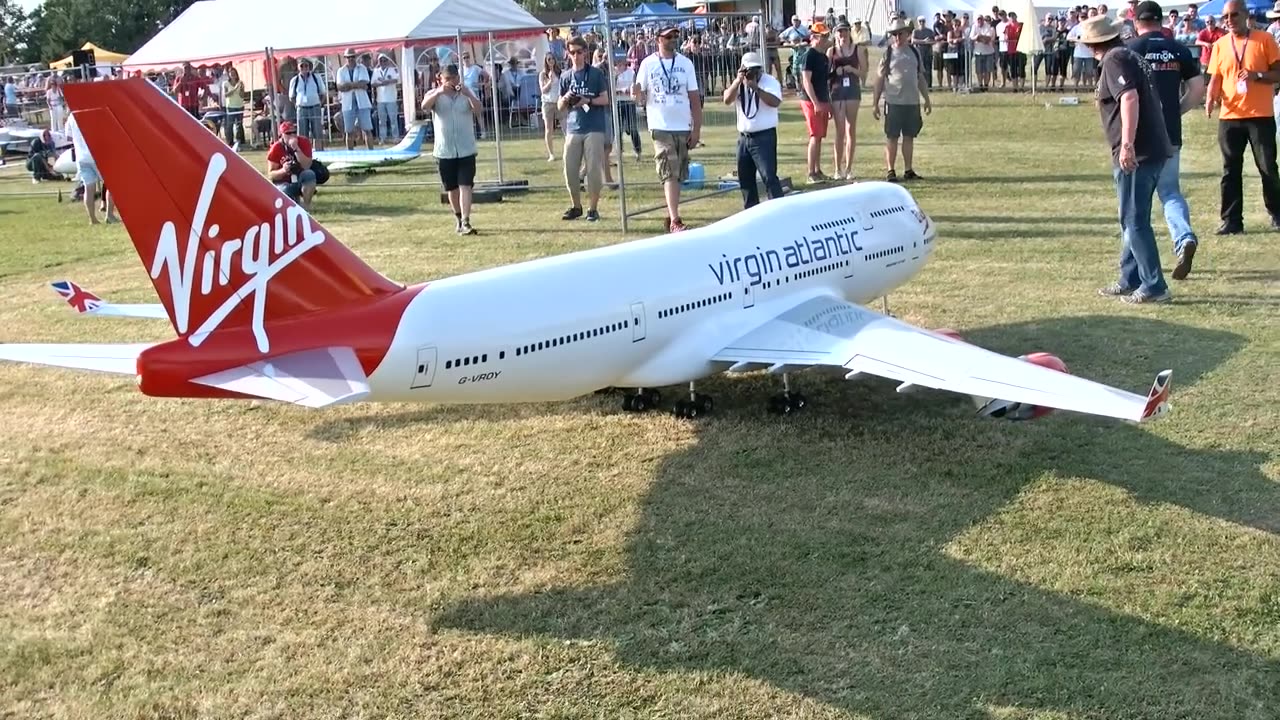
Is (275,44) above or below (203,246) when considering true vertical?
above

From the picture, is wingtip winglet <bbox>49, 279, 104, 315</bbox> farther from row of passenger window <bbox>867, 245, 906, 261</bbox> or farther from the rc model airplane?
the rc model airplane

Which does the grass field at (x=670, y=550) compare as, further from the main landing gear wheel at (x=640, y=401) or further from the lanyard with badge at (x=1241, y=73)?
the lanyard with badge at (x=1241, y=73)

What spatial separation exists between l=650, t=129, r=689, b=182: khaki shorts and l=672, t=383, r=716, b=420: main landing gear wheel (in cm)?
712

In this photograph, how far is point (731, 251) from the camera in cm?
905

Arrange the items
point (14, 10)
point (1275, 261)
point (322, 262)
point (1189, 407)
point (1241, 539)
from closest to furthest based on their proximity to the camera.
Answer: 1. point (1241, 539)
2. point (322, 262)
3. point (1189, 407)
4. point (1275, 261)
5. point (14, 10)

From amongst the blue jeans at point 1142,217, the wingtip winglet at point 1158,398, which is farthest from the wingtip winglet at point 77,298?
the blue jeans at point 1142,217

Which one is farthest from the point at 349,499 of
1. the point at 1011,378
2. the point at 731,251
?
the point at 1011,378

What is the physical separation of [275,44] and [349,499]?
2846cm

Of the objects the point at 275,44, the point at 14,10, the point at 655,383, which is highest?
the point at 14,10

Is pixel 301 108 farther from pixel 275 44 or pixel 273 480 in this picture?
pixel 273 480

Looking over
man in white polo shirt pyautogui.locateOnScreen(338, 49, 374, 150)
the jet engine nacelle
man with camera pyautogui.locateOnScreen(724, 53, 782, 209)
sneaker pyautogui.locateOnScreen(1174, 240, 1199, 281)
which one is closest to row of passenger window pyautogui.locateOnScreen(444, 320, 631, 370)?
the jet engine nacelle

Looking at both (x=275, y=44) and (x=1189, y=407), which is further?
(x=275, y=44)

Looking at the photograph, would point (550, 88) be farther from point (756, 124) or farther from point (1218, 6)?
point (1218, 6)

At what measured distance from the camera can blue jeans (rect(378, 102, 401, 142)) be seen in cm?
3109
